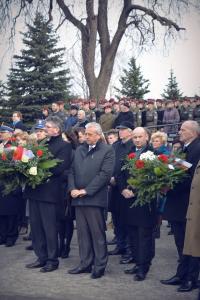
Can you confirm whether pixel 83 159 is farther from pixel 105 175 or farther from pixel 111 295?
pixel 111 295

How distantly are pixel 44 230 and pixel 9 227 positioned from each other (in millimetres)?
2003

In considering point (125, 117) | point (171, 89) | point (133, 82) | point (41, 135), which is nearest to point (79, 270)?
point (41, 135)

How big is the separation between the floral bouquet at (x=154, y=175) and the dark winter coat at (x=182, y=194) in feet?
0.35

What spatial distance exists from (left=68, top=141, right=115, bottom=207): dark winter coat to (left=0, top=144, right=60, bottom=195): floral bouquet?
0.38m

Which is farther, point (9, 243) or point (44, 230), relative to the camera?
point (9, 243)

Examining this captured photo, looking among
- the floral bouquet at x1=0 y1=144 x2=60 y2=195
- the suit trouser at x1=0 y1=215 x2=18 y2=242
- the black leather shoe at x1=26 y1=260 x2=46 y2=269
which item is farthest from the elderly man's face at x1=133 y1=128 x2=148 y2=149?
the suit trouser at x1=0 y1=215 x2=18 y2=242

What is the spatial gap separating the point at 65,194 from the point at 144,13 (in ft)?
61.3

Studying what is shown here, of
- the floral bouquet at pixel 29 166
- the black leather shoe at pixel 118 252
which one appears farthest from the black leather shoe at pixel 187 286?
the floral bouquet at pixel 29 166

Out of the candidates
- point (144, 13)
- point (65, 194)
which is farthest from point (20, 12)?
point (65, 194)

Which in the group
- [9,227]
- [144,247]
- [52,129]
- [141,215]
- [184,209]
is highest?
[52,129]

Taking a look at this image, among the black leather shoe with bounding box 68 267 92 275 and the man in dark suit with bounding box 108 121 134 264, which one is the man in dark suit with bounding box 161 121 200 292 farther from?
the man in dark suit with bounding box 108 121 134 264

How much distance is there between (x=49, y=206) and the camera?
754 cm

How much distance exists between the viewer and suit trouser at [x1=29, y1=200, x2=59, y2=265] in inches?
296

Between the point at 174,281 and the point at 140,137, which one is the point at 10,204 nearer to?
the point at 140,137
